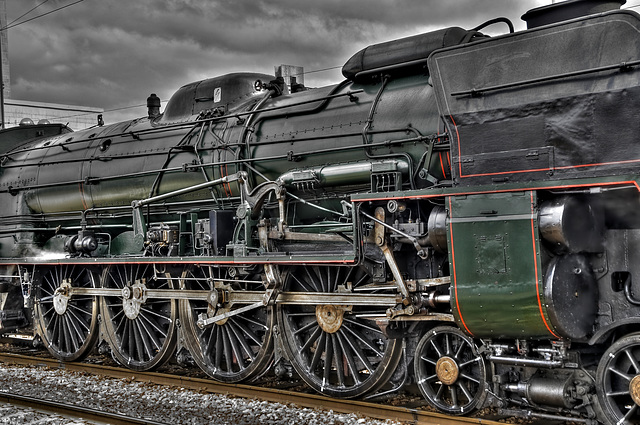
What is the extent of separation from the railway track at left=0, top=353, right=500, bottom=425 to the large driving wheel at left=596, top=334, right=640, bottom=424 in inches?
34.5

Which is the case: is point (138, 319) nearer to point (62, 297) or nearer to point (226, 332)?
point (226, 332)

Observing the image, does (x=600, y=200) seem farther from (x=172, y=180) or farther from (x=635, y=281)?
(x=172, y=180)

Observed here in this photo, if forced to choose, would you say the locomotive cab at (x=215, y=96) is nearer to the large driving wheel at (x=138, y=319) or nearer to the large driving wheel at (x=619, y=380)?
the large driving wheel at (x=138, y=319)

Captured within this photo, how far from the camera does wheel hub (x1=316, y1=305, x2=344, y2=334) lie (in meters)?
6.84

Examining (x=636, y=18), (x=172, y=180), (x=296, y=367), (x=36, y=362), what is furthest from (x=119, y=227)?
(x=636, y=18)

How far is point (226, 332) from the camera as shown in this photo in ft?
26.7

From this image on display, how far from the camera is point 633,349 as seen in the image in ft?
16.6

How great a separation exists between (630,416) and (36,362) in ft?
27.4

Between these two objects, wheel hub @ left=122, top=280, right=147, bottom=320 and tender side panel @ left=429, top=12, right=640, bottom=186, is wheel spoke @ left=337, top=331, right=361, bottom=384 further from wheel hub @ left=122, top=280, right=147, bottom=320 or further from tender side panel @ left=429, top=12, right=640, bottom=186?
wheel hub @ left=122, top=280, right=147, bottom=320

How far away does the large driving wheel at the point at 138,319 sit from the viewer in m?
8.66

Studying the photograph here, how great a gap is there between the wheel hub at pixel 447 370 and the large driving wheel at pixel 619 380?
45.9 inches

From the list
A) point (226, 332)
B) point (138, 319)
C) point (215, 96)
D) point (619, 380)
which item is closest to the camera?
point (619, 380)

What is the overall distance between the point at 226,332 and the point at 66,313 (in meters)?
3.24

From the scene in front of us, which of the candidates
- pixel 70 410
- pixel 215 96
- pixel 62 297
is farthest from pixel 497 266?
pixel 62 297
